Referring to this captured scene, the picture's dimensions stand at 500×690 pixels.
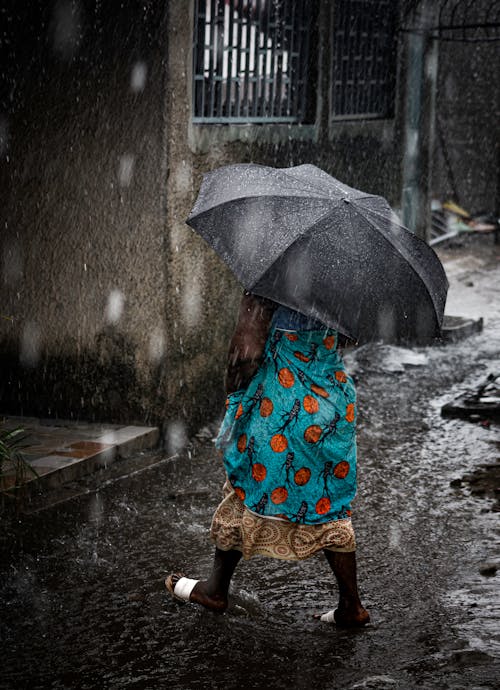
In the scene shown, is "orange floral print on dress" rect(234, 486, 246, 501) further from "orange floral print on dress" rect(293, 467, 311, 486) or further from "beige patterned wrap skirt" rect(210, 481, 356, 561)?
"orange floral print on dress" rect(293, 467, 311, 486)

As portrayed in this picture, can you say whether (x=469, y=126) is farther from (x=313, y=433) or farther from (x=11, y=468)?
(x=313, y=433)

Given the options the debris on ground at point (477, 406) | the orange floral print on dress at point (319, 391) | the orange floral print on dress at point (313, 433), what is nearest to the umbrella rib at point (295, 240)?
the orange floral print on dress at point (319, 391)

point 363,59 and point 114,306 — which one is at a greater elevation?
point 363,59

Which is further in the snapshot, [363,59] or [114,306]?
[363,59]

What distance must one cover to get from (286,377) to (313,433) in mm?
234

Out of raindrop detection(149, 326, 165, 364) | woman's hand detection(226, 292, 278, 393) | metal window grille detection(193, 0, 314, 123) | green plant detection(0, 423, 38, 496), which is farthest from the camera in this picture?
metal window grille detection(193, 0, 314, 123)

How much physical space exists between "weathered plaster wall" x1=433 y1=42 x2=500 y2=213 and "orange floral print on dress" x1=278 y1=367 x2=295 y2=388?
1531 cm

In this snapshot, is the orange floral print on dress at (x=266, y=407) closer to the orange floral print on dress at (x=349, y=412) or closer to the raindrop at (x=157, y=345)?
the orange floral print on dress at (x=349, y=412)

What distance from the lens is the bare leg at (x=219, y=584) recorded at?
3959mm

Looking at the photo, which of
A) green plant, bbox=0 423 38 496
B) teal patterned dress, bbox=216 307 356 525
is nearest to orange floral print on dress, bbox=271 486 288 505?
teal patterned dress, bbox=216 307 356 525

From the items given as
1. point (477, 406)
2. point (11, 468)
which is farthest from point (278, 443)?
point (477, 406)

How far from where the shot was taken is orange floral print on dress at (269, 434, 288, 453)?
3.77 m

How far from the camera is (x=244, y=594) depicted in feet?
14.1

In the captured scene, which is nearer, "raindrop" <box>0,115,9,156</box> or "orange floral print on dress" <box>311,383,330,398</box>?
"orange floral print on dress" <box>311,383,330,398</box>
